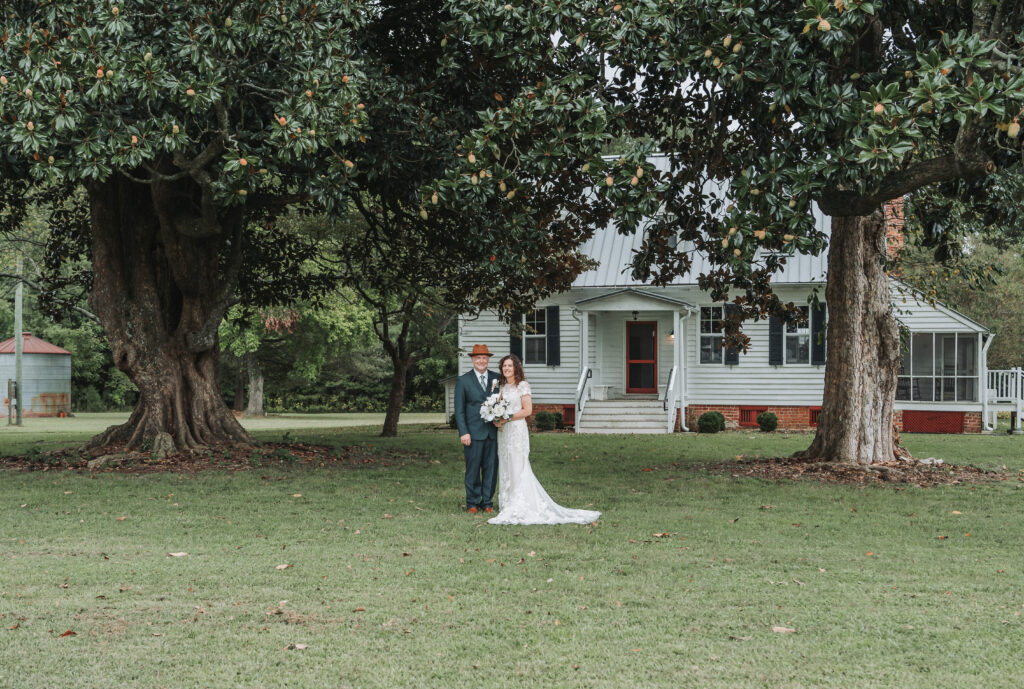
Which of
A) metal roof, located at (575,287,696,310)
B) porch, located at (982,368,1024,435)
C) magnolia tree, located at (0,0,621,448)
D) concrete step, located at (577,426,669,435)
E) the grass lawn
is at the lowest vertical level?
concrete step, located at (577,426,669,435)

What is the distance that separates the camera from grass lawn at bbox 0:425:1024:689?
4816 millimetres

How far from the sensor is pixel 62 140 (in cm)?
1066

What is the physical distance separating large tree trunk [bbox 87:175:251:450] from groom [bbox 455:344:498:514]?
21.5 feet

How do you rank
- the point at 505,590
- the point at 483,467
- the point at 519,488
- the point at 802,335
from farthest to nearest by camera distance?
the point at 802,335 < the point at 483,467 < the point at 519,488 < the point at 505,590

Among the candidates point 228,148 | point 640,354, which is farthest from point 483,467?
point 640,354

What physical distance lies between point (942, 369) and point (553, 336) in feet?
34.2

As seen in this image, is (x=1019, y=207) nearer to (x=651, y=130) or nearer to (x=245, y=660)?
(x=651, y=130)

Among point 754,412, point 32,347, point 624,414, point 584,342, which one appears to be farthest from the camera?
point 32,347

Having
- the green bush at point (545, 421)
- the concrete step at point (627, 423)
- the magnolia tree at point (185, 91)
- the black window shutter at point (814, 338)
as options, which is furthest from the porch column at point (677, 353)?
the magnolia tree at point (185, 91)

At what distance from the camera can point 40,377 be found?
41250mm

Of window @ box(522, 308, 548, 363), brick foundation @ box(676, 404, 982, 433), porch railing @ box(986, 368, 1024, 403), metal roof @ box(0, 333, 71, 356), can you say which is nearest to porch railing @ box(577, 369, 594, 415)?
window @ box(522, 308, 548, 363)

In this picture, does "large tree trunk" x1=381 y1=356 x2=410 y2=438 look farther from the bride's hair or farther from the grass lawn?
the bride's hair

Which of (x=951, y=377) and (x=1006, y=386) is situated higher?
(x=951, y=377)

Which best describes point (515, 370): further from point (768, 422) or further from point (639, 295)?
point (768, 422)
